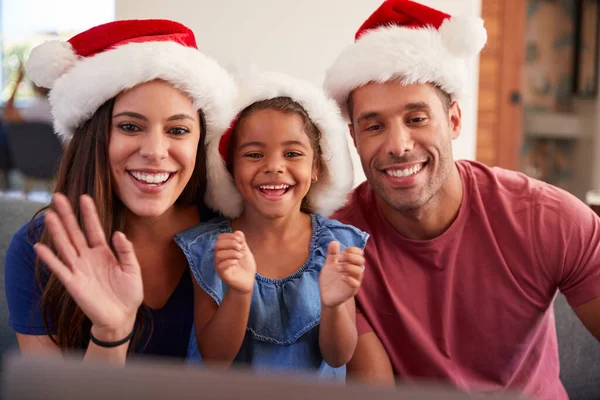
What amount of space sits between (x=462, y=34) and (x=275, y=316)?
0.89 metres

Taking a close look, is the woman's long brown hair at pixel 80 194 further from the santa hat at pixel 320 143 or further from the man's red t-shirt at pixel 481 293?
the man's red t-shirt at pixel 481 293

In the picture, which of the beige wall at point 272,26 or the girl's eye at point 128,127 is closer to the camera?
the girl's eye at point 128,127

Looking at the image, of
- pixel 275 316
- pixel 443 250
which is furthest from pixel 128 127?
pixel 443 250

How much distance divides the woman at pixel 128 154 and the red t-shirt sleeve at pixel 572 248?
863 millimetres

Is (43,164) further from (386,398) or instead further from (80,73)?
(386,398)

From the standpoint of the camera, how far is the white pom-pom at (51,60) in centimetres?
158

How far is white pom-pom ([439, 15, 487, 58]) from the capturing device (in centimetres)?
177

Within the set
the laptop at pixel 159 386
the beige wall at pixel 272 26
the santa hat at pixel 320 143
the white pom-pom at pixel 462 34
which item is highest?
the beige wall at pixel 272 26

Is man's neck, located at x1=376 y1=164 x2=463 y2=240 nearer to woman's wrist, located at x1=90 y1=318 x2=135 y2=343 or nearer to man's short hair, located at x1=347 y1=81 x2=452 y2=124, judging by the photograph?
man's short hair, located at x1=347 y1=81 x2=452 y2=124

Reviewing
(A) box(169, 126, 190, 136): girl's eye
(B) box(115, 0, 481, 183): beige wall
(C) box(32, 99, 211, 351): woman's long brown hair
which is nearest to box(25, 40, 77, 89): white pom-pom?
(C) box(32, 99, 211, 351): woman's long brown hair

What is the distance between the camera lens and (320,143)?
5.59 feet

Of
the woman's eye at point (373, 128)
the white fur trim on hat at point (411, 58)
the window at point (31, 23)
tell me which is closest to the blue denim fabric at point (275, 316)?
the woman's eye at point (373, 128)

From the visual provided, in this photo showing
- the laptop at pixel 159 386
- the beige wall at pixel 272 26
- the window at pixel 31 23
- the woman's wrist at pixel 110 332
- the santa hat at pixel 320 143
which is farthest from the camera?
the window at pixel 31 23

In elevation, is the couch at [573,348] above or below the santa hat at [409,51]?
below
